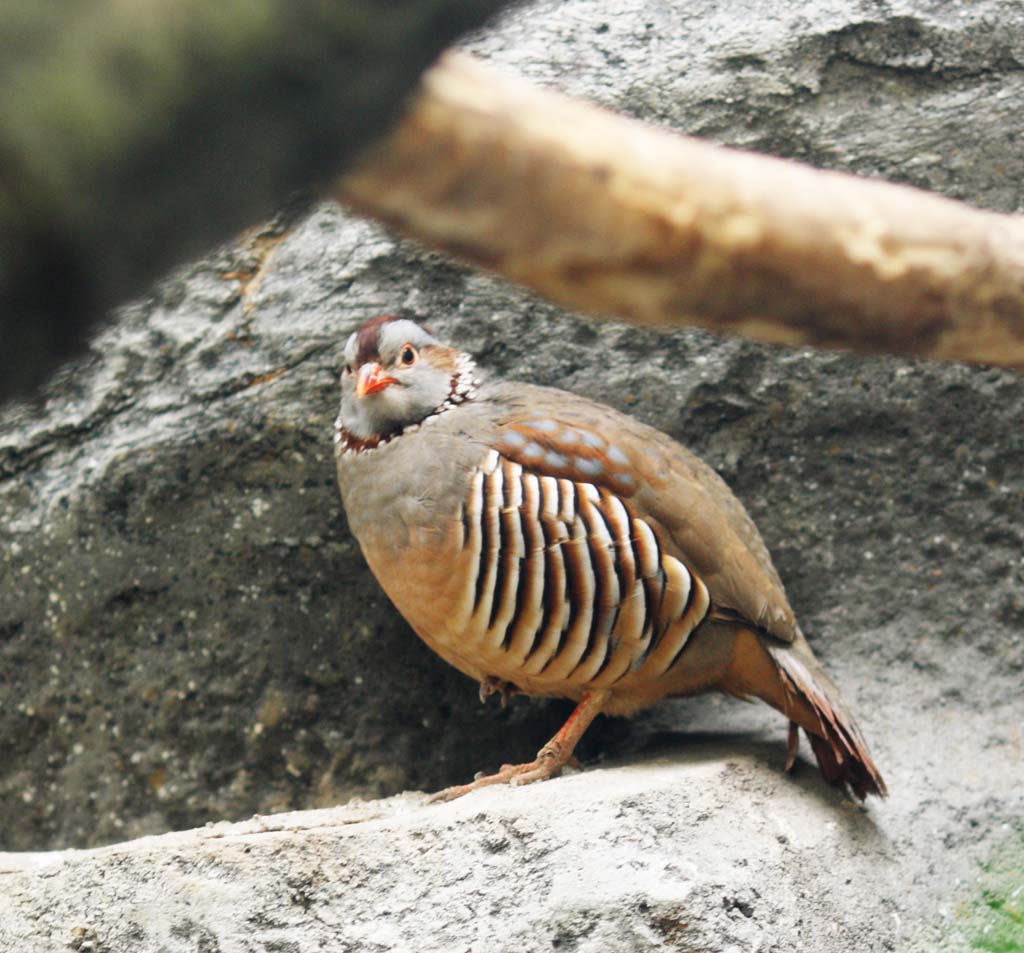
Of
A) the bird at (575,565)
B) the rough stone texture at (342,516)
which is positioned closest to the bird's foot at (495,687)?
the bird at (575,565)

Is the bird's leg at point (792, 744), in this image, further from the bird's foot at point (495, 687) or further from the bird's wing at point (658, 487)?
the bird's foot at point (495, 687)

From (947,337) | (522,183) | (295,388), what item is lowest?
(295,388)

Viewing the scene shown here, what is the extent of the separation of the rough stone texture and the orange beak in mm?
567

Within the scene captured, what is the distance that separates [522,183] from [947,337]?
0.58m

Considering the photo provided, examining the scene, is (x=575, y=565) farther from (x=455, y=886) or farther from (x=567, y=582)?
(x=455, y=886)

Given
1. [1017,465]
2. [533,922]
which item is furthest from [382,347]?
[1017,465]

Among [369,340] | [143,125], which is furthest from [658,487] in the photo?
[143,125]

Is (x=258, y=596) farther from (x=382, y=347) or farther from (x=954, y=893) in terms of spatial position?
(x=954, y=893)

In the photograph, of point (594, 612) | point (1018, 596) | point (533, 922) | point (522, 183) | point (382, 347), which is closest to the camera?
point (522, 183)

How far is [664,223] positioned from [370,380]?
9.02 feet

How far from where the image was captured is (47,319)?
2.99ft

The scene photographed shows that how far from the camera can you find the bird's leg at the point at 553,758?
3.87 metres

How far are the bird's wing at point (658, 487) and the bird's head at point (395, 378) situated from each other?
0.99 feet

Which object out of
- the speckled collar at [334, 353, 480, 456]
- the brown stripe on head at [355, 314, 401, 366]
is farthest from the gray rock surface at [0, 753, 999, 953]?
the brown stripe on head at [355, 314, 401, 366]
